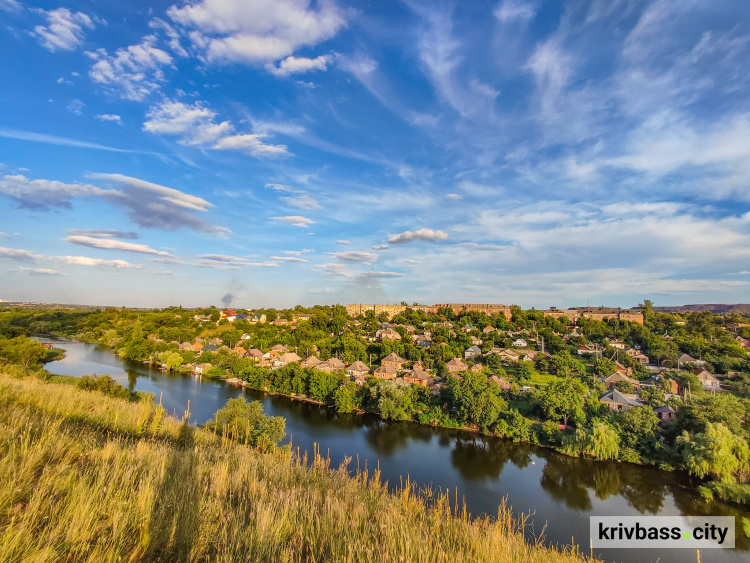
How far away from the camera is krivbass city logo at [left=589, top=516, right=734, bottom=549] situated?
9281mm

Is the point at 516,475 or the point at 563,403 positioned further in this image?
the point at 563,403

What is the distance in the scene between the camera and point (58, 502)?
5.41ft

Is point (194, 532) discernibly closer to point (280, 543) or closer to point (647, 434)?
point (280, 543)

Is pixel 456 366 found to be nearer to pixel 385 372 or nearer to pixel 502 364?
pixel 502 364

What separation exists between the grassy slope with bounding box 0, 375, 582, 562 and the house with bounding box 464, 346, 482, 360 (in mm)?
27398

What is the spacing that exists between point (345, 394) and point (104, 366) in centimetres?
2166

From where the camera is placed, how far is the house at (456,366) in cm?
2438

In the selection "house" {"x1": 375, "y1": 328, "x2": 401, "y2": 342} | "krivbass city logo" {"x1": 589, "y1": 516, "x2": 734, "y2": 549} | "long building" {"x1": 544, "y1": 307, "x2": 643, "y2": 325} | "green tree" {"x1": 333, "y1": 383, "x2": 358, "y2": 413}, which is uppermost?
"long building" {"x1": 544, "y1": 307, "x2": 643, "y2": 325}

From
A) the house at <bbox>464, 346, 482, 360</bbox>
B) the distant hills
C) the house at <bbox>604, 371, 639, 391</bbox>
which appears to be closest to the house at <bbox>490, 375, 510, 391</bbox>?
the house at <bbox>604, 371, 639, 391</bbox>

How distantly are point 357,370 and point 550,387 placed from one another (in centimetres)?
1330

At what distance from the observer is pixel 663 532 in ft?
31.5

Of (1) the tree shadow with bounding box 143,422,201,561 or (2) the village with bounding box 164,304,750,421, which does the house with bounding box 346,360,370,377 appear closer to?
(2) the village with bounding box 164,304,750,421

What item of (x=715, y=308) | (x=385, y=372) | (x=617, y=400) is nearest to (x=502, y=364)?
(x=385, y=372)

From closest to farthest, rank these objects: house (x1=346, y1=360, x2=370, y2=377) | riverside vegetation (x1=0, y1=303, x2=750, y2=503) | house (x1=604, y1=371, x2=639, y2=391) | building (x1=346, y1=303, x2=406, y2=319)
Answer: riverside vegetation (x1=0, y1=303, x2=750, y2=503)
house (x1=604, y1=371, x2=639, y2=391)
house (x1=346, y1=360, x2=370, y2=377)
building (x1=346, y1=303, x2=406, y2=319)
